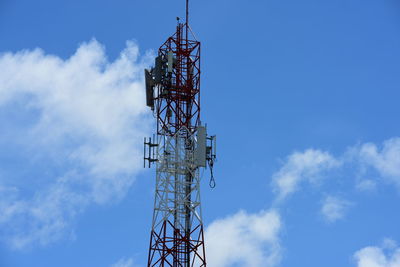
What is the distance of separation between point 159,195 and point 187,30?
1571cm

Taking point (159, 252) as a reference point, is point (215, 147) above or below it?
above

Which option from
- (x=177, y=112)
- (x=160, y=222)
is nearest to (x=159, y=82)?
(x=177, y=112)

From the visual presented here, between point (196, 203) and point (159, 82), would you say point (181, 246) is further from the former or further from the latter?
point (159, 82)

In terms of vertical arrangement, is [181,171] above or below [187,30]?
below

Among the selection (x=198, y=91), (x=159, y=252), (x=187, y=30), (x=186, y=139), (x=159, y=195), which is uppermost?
(x=187, y=30)

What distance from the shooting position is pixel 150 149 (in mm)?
71812

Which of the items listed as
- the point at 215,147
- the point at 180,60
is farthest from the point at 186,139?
the point at 180,60

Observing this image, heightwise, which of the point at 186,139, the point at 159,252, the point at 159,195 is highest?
the point at 186,139

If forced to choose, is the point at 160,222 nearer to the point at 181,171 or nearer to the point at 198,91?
the point at 181,171

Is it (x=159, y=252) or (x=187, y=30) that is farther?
(x=187, y=30)

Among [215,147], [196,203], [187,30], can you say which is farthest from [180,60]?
[196,203]

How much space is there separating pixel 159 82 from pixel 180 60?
3.07m

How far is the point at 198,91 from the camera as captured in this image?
75000 millimetres

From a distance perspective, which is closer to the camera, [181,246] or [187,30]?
[181,246]
